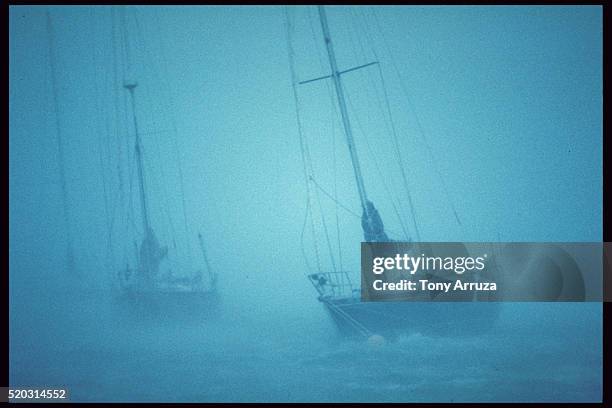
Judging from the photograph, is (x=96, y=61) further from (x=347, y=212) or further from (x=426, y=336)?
(x=426, y=336)

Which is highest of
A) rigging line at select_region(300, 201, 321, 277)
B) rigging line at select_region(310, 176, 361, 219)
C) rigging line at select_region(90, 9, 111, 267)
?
rigging line at select_region(90, 9, 111, 267)

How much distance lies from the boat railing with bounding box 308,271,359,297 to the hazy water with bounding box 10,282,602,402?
0.63 ft

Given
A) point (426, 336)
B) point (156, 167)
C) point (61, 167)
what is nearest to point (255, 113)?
point (156, 167)

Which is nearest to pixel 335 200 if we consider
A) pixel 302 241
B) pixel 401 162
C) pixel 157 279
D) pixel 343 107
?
pixel 302 241

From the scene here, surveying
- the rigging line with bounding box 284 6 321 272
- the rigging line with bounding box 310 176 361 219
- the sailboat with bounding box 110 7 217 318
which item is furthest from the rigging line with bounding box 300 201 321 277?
the sailboat with bounding box 110 7 217 318

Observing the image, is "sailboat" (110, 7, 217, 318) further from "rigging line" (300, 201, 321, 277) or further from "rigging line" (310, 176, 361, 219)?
"rigging line" (310, 176, 361, 219)

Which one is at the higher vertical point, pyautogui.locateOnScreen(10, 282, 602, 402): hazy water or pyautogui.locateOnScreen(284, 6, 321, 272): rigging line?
pyautogui.locateOnScreen(284, 6, 321, 272): rigging line

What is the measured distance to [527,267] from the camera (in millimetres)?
4355

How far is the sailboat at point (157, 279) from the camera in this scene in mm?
4461

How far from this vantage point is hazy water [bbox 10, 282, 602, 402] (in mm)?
4426

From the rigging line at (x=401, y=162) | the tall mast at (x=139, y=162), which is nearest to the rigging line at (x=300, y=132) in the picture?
the rigging line at (x=401, y=162)

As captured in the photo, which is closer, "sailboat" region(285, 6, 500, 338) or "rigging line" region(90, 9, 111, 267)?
"sailboat" region(285, 6, 500, 338)

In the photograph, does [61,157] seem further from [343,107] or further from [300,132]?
[343,107]

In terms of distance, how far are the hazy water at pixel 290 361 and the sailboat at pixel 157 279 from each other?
5.5 inches
